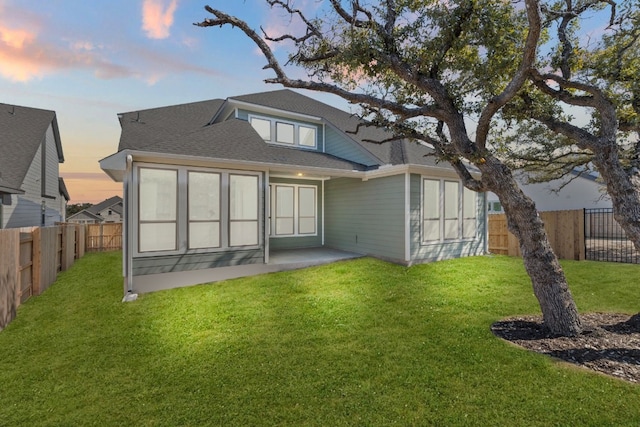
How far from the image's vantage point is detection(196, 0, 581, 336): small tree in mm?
4496

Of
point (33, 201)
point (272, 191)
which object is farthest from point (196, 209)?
point (33, 201)

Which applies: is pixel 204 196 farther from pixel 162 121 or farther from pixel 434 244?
pixel 434 244

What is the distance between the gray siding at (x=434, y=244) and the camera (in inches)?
369

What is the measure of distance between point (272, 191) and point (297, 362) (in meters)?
8.26

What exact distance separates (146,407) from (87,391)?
2.96ft

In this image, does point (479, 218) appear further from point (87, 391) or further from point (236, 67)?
point (87, 391)

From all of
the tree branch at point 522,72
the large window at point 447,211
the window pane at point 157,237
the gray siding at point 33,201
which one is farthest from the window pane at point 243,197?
the gray siding at point 33,201

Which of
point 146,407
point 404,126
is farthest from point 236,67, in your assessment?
point 146,407

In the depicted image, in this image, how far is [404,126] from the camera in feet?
17.8

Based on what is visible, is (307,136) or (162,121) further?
(307,136)

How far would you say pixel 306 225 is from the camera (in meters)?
12.2

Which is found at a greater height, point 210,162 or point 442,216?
point 210,162

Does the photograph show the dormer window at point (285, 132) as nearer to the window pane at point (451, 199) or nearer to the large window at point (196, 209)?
the large window at point (196, 209)

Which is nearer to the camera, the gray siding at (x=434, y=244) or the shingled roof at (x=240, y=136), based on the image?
the shingled roof at (x=240, y=136)
